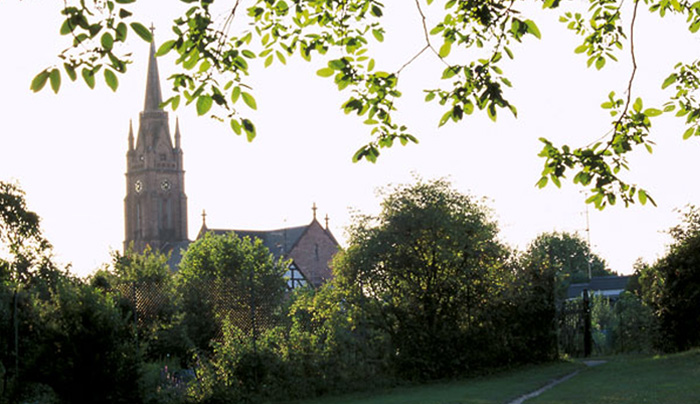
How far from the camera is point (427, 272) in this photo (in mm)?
23953

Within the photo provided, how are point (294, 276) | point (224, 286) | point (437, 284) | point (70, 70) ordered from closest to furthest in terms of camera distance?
point (70, 70), point (224, 286), point (437, 284), point (294, 276)

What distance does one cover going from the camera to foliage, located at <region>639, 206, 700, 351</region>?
25.7 meters

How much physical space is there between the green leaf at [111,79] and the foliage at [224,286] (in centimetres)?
1344

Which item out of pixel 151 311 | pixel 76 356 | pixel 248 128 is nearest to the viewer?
pixel 248 128

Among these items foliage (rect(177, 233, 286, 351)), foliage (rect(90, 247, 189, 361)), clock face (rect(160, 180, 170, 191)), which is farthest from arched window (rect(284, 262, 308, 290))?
clock face (rect(160, 180, 170, 191))

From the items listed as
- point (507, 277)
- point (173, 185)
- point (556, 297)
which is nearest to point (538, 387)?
point (507, 277)

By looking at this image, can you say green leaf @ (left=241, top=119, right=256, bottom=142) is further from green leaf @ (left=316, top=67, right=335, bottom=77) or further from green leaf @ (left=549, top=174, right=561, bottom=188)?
green leaf @ (left=549, top=174, right=561, bottom=188)

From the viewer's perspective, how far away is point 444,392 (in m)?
19.3

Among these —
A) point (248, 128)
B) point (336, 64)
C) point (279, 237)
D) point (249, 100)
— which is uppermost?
point (279, 237)

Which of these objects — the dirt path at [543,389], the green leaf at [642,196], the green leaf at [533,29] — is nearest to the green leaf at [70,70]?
the green leaf at [533,29]

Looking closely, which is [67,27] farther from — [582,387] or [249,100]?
[582,387]

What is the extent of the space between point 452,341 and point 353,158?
16.2m

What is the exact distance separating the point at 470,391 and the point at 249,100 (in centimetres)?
1363

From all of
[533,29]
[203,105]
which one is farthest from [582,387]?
[203,105]
